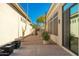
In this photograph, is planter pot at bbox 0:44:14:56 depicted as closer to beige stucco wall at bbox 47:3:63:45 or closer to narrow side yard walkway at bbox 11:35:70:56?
narrow side yard walkway at bbox 11:35:70:56

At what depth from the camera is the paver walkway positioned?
9696mm

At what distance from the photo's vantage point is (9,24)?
9781mm

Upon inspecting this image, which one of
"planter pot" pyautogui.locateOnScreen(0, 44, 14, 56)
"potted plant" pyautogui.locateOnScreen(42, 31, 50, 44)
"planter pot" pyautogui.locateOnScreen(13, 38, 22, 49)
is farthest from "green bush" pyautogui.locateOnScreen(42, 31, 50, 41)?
"planter pot" pyautogui.locateOnScreen(0, 44, 14, 56)

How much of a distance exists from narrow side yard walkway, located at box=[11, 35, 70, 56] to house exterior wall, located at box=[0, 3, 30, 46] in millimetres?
420

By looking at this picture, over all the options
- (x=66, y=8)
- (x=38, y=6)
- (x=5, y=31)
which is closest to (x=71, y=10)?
(x=66, y=8)

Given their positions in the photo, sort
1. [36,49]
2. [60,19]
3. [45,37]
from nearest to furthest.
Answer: [36,49], [45,37], [60,19]

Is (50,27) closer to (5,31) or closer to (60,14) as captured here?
(60,14)

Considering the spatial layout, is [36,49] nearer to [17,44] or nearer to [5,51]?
[17,44]

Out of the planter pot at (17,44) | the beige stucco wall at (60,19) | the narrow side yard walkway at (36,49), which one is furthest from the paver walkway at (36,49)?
the beige stucco wall at (60,19)

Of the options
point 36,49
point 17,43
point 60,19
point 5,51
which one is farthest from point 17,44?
point 60,19

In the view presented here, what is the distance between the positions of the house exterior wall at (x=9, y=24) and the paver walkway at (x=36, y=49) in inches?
16.6

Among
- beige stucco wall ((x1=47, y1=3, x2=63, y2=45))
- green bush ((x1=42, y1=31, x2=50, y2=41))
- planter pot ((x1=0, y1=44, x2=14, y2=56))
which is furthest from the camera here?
beige stucco wall ((x1=47, y1=3, x2=63, y2=45))

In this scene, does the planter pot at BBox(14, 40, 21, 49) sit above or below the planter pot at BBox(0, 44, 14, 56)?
above

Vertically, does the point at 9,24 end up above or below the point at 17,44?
above
